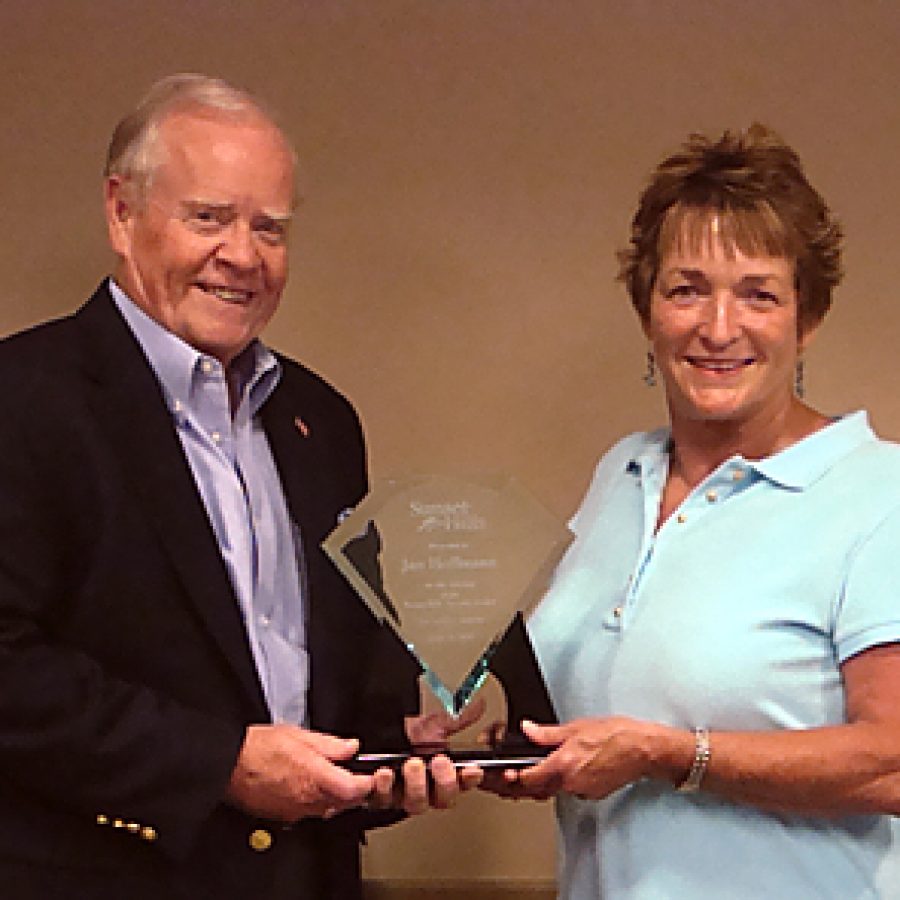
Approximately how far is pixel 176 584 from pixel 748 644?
0.61 meters

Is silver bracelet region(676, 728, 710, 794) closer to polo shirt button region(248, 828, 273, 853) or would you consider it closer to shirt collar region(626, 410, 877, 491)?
shirt collar region(626, 410, 877, 491)

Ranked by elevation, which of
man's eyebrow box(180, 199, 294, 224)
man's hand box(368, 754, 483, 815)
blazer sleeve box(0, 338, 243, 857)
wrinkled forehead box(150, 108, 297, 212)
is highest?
wrinkled forehead box(150, 108, 297, 212)

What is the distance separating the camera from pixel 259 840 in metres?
1.36

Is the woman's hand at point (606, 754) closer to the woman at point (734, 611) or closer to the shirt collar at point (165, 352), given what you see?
the woman at point (734, 611)

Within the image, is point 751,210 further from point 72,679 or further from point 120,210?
point 72,679

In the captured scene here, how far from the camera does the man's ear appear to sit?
4.67ft

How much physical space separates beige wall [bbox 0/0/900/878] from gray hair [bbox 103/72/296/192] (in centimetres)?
59

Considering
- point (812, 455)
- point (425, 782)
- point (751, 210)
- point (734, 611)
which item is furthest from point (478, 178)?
point (425, 782)

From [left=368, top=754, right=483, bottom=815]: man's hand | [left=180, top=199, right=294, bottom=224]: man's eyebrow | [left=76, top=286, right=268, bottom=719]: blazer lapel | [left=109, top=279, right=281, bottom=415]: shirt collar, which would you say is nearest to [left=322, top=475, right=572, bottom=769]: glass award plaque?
[left=368, top=754, right=483, bottom=815]: man's hand

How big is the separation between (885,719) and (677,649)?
220 mm

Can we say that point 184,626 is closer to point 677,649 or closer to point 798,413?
point 677,649

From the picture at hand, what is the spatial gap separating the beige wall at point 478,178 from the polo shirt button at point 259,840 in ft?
2.23

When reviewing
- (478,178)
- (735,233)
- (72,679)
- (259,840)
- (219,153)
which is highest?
(478,178)

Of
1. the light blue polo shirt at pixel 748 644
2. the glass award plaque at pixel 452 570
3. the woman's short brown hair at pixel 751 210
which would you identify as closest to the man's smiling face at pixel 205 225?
the glass award plaque at pixel 452 570
